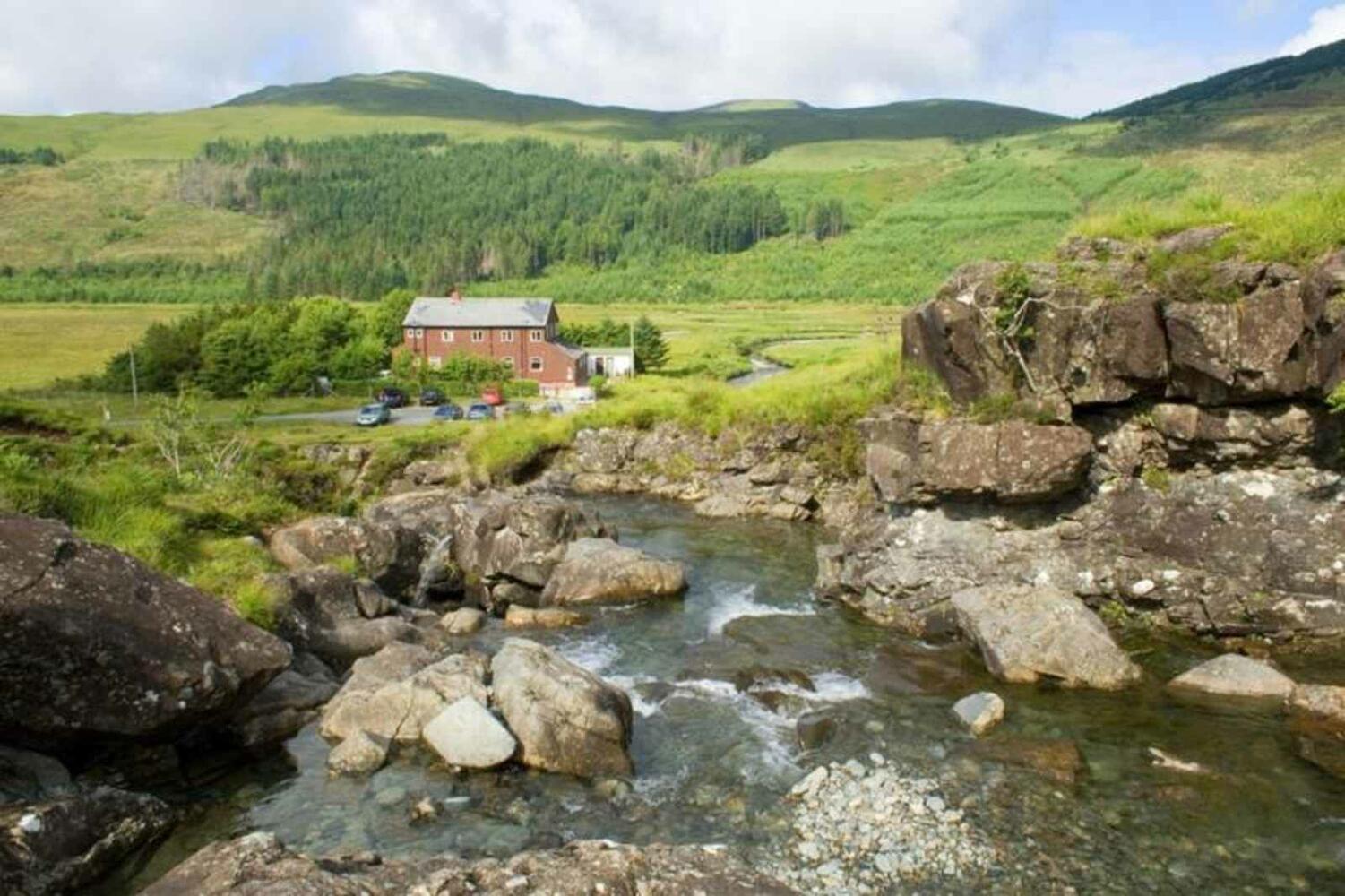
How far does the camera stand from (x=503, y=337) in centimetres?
10744

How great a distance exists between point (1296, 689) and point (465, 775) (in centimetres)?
1723

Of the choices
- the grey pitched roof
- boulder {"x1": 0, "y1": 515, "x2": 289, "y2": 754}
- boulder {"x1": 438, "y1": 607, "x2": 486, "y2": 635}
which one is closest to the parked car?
the grey pitched roof

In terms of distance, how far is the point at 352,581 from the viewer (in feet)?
87.0

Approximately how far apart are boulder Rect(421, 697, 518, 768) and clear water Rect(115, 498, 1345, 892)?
13.7 inches

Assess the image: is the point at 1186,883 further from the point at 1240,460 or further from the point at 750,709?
the point at 1240,460

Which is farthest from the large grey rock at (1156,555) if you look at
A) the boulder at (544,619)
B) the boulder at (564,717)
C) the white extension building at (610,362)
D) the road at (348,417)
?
the white extension building at (610,362)

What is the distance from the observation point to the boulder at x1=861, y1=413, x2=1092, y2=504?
25734 mm

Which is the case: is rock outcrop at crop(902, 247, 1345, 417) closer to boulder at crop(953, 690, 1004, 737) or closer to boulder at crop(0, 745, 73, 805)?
boulder at crop(953, 690, 1004, 737)

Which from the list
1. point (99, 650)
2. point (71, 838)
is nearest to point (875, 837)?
point (71, 838)

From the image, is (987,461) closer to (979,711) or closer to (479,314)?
(979,711)

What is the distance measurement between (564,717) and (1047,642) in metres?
11.6

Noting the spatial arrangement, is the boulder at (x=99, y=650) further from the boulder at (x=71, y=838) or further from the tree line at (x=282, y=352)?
the tree line at (x=282, y=352)

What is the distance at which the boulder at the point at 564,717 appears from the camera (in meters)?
17.9

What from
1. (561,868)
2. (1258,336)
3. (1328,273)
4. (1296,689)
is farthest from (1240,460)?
(561,868)
